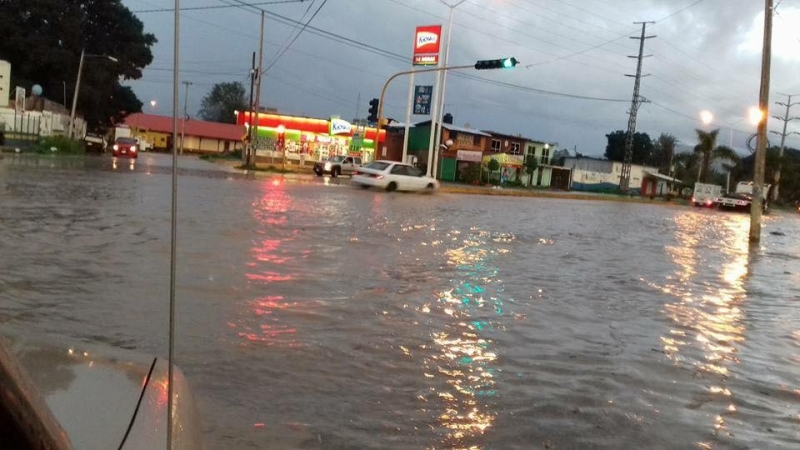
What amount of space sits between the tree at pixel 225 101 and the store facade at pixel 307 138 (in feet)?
190

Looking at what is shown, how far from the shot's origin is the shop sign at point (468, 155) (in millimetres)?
66812

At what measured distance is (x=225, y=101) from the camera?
380ft

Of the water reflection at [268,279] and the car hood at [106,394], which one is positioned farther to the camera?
the water reflection at [268,279]

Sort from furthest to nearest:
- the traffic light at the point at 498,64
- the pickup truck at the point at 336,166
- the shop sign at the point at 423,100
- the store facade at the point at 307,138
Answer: the store facade at the point at 307,138 → the pickup truck at the point at 336,166 → the shop sign at the point at 423,100 → the traffic light at the point at 498,64

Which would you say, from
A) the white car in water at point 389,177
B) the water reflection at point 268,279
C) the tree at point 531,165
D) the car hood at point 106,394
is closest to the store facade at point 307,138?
the tree at point 531,165

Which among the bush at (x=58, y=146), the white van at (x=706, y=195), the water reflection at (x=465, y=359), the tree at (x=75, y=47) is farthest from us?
the white van at (x=706, y=195)

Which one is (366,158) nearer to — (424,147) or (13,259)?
(424,147)

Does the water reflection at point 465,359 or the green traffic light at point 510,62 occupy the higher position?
the green traffic light at point 510,62

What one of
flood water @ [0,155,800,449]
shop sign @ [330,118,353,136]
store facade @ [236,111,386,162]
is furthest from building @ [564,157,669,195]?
flood water @ [0,155,800,449]

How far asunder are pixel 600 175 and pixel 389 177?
184 ft

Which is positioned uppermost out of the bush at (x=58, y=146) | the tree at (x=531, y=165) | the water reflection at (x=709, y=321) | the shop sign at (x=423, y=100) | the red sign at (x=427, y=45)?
the red sign at (x=427, y=45)

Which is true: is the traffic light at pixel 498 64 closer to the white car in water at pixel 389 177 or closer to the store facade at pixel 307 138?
the white car in water at pixel 389 177

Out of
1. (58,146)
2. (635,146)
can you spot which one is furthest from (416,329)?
(635,146)

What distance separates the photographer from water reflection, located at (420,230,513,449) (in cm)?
434
